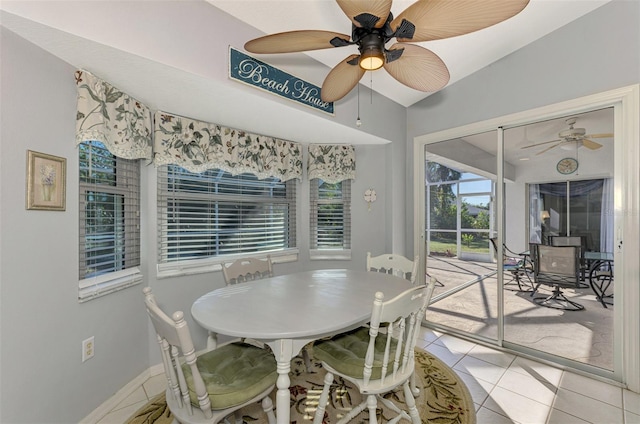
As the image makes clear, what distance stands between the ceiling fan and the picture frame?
127cm

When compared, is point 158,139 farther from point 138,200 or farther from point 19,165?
point 19,165

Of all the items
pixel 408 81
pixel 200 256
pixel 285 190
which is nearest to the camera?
pixel 408 81

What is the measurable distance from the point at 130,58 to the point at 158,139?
811mm

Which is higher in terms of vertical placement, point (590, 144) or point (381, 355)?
point (590, 144)

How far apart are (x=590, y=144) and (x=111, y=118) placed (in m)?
3.65

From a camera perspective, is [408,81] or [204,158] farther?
[204,158]

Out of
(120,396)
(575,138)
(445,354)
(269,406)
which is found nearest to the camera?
(269,406)

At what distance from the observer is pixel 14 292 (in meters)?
1.36

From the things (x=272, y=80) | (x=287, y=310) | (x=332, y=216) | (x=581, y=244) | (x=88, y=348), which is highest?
(x=272, y=80)

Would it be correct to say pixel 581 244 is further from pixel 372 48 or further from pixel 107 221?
pixel 107 221

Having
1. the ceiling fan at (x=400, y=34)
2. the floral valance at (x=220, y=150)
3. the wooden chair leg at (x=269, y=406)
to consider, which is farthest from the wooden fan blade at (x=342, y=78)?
the wooden chair leg at (x=269, y=406)

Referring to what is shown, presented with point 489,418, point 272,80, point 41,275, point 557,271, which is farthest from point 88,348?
point 557,271

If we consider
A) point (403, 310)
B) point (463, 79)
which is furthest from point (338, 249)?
point (463, 79)

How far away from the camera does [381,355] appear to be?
157 centimetres
